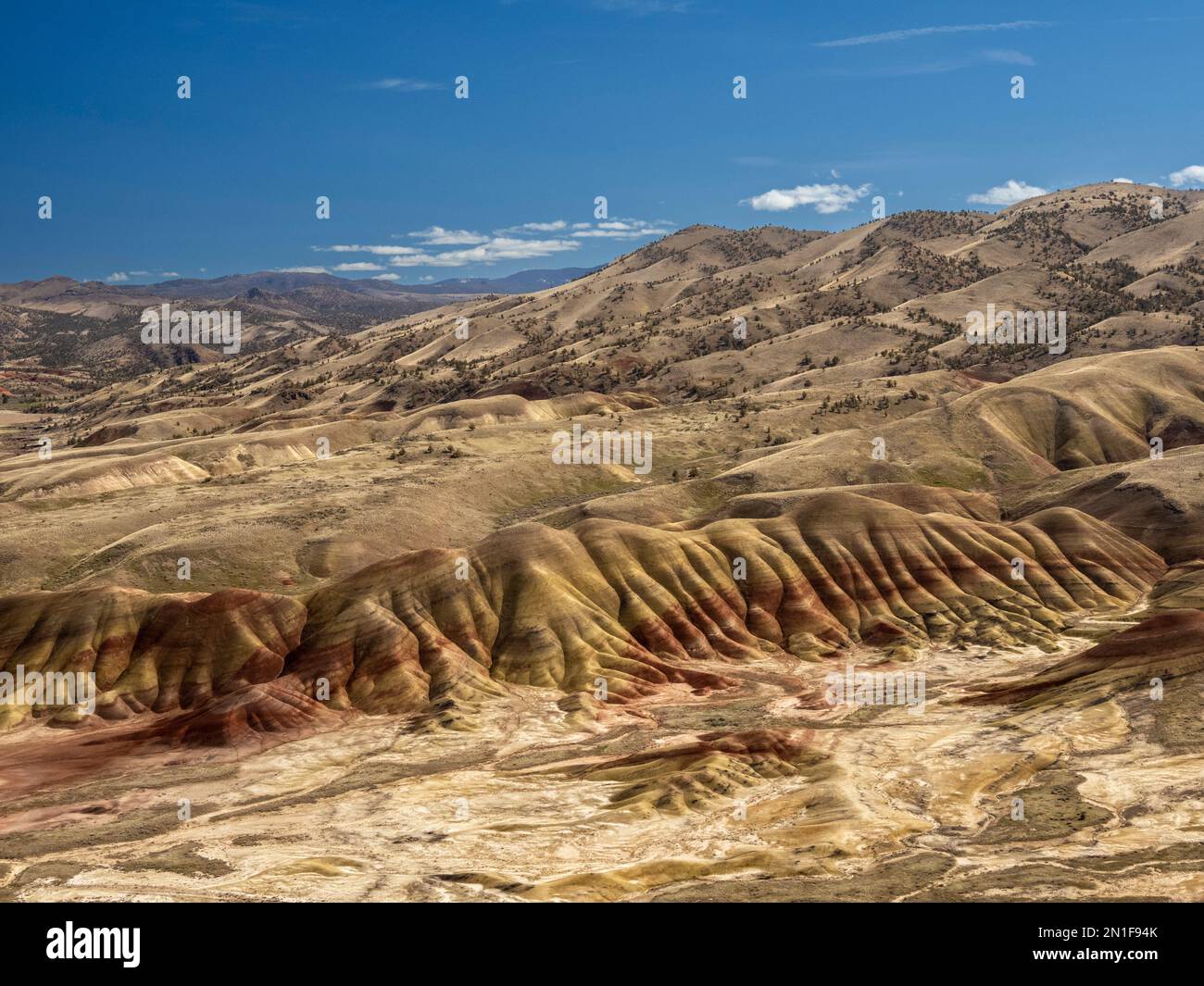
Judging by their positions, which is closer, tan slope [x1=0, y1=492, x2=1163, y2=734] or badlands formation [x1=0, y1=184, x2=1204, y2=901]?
badlands formation [x1=0, y1=184, x2=1204, y2=901]

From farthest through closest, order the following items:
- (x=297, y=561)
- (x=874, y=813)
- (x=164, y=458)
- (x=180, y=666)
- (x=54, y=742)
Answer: (x=164, y=458)
(x=297, y=561)
(x=180, y=666)
(x=54, y=742)
(x=874, y=813)

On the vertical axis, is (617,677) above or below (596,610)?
below

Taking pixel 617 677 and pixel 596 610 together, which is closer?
pixel 617 677

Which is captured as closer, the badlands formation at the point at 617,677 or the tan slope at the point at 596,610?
the badlands formation at the point at 617,677

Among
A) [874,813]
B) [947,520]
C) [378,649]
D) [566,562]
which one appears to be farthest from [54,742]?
[947,520]

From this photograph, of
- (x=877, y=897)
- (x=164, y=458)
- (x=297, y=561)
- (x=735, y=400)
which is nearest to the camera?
(x=877, y=897)
